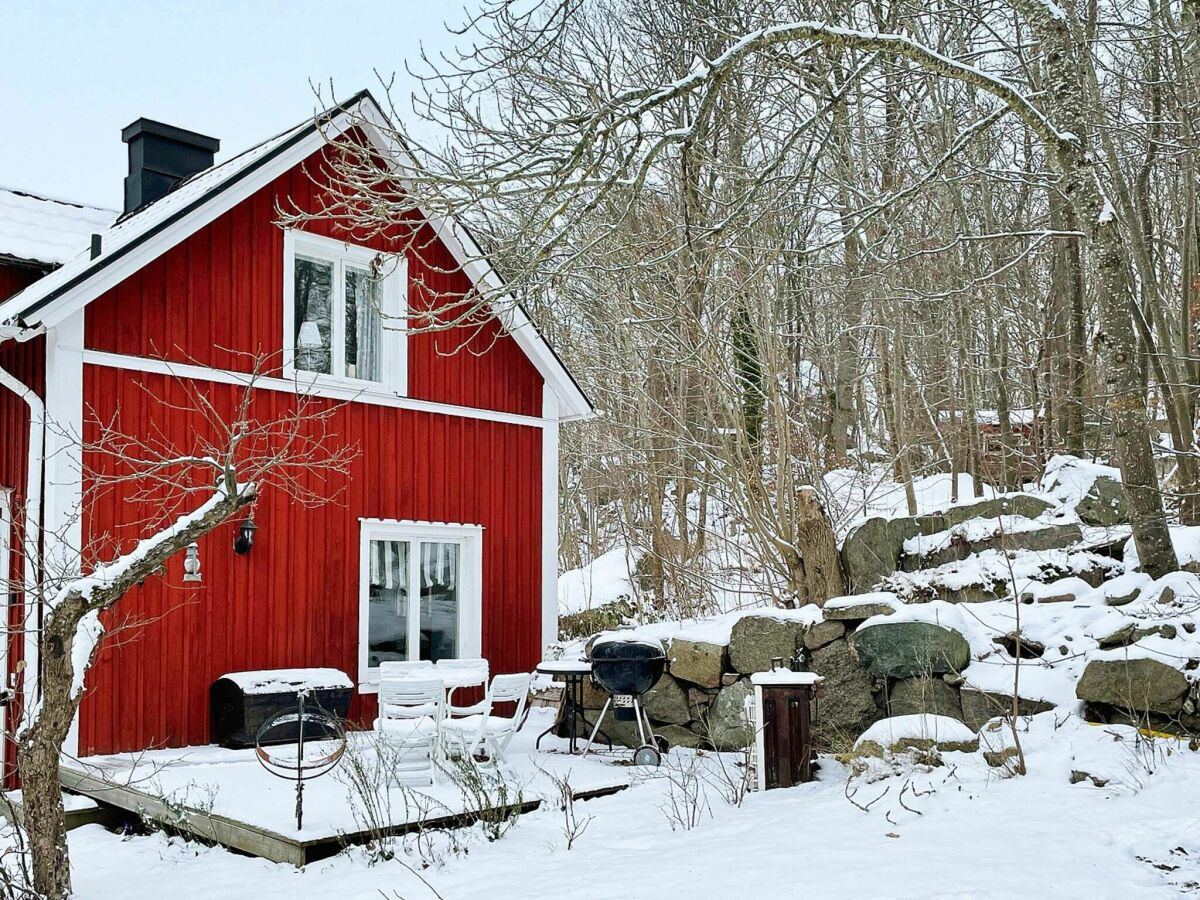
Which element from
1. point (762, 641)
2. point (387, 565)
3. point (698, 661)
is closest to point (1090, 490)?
point (762, 641)

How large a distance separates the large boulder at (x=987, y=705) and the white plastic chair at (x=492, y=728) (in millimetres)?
3006

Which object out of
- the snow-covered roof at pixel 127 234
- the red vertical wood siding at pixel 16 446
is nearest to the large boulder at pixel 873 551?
the snow-covered roof at pixel 127 234

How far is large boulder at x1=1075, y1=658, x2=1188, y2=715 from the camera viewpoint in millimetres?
6711

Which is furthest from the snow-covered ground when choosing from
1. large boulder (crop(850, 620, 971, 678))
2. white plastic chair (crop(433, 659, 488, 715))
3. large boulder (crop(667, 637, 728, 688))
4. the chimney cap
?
the chimney cap

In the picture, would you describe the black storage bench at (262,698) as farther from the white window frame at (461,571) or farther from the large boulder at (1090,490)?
the large boulder at (1090,490)

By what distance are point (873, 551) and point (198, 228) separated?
6.10 meters

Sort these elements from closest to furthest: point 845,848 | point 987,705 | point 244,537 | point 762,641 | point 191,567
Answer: point 845,848, point 987,705, point 191,567, point 762,641, point 244,537

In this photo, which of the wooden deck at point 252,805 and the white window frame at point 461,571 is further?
the white window frame at point 461,571

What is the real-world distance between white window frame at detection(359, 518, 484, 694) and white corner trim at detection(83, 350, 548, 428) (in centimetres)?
105

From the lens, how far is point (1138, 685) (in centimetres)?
678

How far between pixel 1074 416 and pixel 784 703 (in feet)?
22.3

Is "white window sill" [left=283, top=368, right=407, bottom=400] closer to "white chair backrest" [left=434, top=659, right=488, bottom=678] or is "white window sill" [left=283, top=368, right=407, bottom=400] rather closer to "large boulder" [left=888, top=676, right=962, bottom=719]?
"white chair backrest" [left=434, top=659, right=488, bottom=678]

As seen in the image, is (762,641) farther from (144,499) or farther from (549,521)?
(144,499)

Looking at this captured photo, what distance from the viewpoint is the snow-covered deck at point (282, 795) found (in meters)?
6.14
